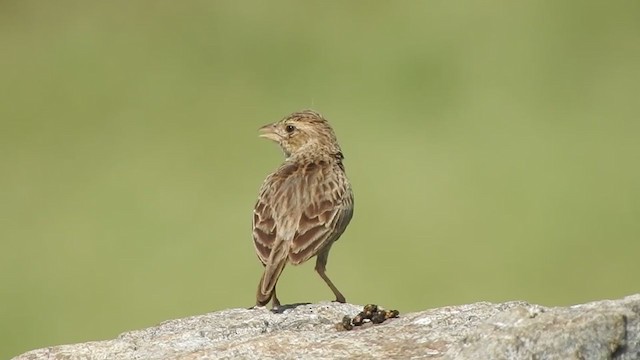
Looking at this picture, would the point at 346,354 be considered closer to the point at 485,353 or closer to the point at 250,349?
the point at 250,349

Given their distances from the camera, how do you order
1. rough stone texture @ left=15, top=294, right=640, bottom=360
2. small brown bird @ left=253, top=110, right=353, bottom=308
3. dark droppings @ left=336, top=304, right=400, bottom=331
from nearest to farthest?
rough stone texture @ left=15, top=294, right=640, bottom=360
dark droppings @ left=336, top=304, right=400, bottom=331
small brown bird @ left=253, top=110, right=353, bottom=308

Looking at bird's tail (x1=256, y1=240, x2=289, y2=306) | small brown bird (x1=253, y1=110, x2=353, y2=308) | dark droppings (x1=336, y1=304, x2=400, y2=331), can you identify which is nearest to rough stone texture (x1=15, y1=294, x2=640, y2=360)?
dark droppings (x1=336, y1=304, x2=400, y2=331)

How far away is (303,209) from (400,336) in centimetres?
314

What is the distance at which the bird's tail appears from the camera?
7336 millimetres

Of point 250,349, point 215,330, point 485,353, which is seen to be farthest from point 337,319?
point 485,353

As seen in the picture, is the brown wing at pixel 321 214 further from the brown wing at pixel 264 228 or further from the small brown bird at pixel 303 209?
the brown wing at pixel 264 228

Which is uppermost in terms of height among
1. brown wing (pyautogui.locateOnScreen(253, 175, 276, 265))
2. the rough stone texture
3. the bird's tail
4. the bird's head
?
the bird's head

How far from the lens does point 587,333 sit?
4.21 meters

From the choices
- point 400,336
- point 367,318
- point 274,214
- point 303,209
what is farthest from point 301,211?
point 400,336

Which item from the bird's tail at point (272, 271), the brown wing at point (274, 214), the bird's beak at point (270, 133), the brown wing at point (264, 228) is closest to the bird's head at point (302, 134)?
the bird's beak at point (270, 133)

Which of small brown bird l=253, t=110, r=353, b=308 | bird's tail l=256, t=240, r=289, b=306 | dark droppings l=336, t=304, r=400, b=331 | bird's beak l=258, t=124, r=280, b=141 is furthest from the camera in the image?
bird's beak l=258, t=124, r=280, b=141

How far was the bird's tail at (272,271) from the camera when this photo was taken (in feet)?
24.1

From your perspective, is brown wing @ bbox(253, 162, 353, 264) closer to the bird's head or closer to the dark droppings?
the bird's head

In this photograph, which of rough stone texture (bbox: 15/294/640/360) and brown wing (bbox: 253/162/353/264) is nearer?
rough stone texture (bbox: 15/294/640/360)
